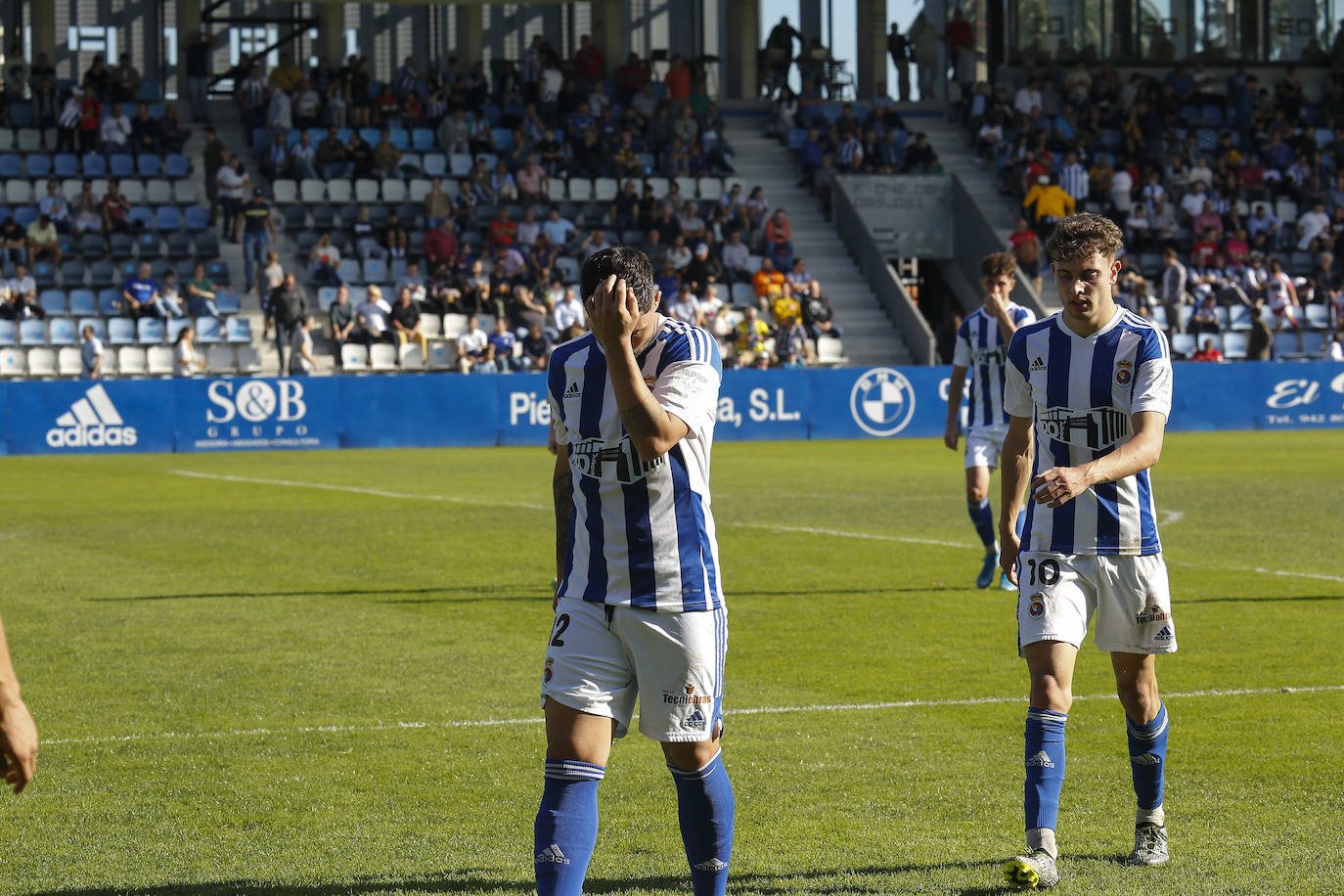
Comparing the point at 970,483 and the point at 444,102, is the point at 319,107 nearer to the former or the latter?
the point at 444,102

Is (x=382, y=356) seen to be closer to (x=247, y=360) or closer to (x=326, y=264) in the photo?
(x=247, y=360)

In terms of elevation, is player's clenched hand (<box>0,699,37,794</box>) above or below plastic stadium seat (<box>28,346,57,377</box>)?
below

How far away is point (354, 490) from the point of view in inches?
787

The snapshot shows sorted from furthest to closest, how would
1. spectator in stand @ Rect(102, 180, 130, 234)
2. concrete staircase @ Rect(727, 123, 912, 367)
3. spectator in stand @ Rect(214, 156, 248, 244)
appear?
concrete staircase @ Rect(727, 123, 912, 367) < spectator in stand @ Rect(214, 156, 248, 244) < spectator in stand @ Rect(102, 180, 130, 234)

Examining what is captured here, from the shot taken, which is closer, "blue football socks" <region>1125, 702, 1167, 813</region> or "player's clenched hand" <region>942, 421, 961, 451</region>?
"blue football socks" <region>1125, 702, 1167, 813</region>

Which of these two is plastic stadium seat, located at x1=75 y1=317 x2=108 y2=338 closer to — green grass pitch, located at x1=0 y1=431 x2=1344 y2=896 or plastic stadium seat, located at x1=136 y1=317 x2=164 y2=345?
plastic stadium seat, located at x1=136 y1=317 x2=164 y2=345

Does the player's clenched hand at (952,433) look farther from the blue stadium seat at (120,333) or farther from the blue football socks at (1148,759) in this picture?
the blue stadium seat at (120,333)

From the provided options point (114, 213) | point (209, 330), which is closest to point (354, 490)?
point (209, 330)

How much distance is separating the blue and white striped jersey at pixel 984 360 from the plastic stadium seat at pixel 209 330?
20415mm

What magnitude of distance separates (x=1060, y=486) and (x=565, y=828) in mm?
1732

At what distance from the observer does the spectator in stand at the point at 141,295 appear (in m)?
29.6

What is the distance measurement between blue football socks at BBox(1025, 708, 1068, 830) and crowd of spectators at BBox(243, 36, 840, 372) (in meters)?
24.2

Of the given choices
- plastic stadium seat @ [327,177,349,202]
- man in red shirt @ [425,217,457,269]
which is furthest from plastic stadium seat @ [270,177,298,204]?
man in red shirt @ [425,217,457,269]

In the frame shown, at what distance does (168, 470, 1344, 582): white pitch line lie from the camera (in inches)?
490
